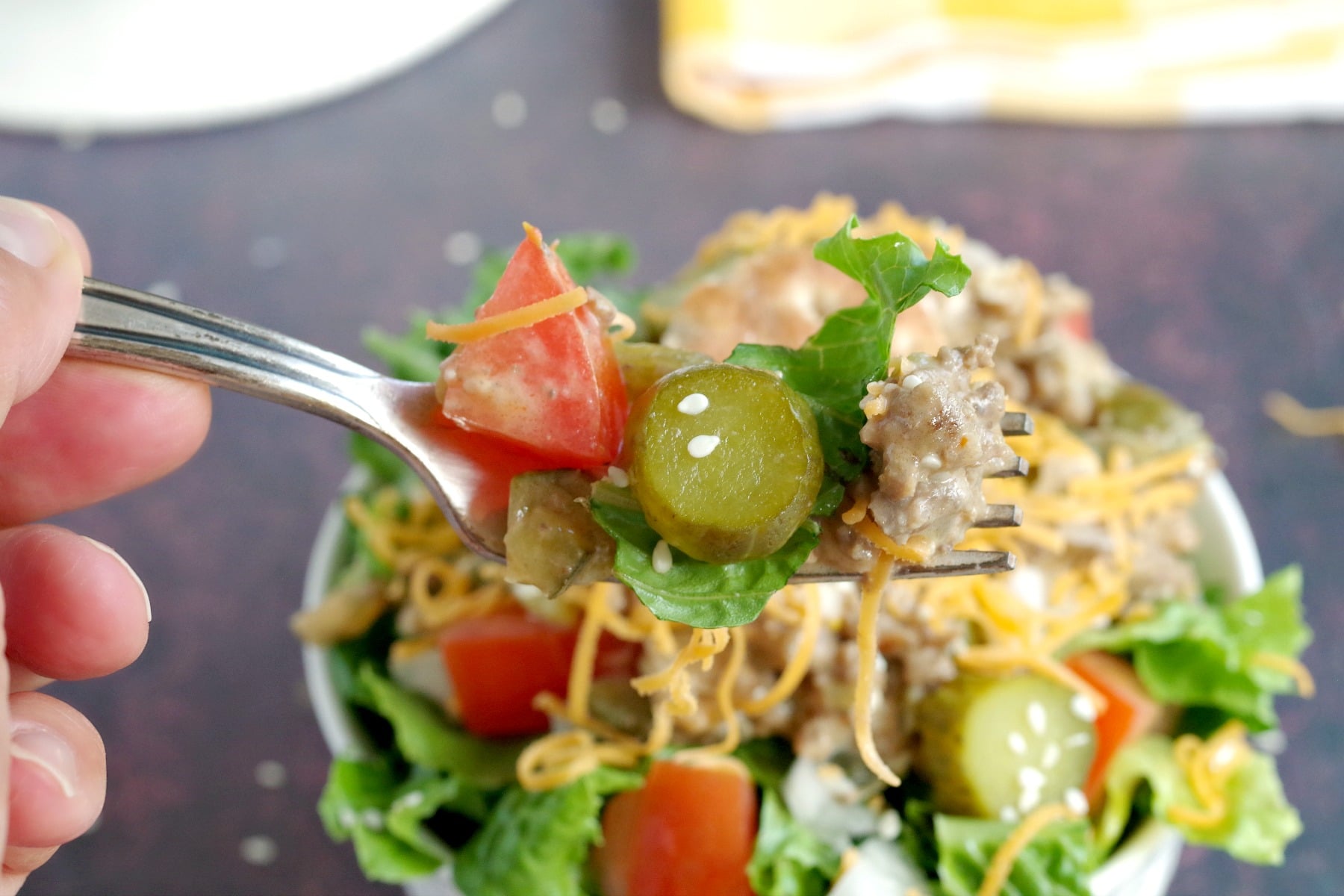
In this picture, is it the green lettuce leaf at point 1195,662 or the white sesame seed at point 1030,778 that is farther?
the green lettuce leaf at point 1195,662

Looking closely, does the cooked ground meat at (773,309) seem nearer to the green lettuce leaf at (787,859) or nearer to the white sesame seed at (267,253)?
the green lettuce leaf at (787,859)

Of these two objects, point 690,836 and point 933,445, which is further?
point 690,836

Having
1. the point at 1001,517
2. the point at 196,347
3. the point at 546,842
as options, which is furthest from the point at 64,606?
the point at 1001,517

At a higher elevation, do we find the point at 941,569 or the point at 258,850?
the point at 941,569

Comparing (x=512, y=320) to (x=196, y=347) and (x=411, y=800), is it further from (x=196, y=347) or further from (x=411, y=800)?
(x=411, y=800)

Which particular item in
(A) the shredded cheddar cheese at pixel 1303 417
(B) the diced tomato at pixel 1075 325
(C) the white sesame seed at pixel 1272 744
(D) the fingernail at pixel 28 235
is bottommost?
(C) the white sesame seed at pixel 1272 744

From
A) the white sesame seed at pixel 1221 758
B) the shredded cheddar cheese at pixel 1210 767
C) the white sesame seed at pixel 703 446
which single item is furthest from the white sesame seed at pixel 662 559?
the white sesame seed at pixel 1221 758

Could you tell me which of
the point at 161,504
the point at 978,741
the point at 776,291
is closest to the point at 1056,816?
the point at 978,741
